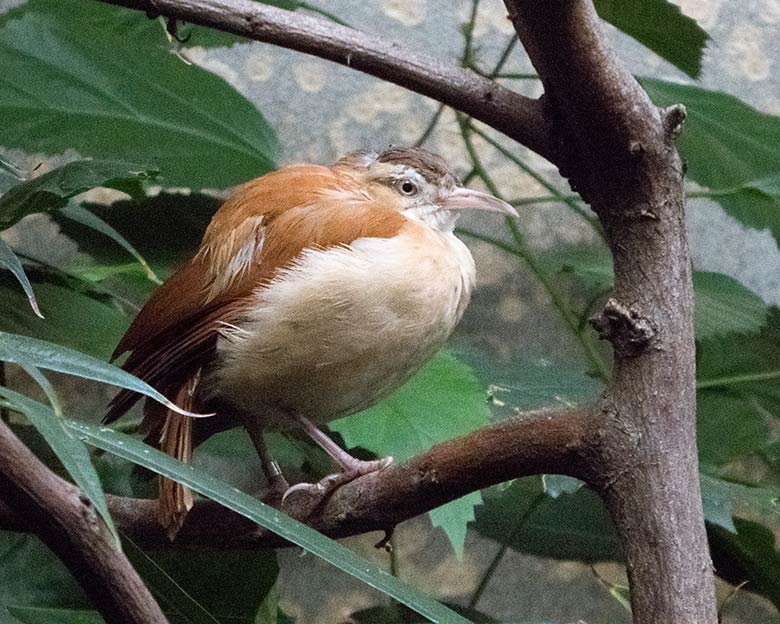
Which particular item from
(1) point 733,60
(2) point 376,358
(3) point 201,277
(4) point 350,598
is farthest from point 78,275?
(1) point 733,60

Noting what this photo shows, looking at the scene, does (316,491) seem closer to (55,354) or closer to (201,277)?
(201,277)

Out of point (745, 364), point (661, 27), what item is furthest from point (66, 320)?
point (745, 364)

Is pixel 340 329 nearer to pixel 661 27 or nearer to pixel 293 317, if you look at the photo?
pixel 293 317

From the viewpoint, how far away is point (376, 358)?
100 cm

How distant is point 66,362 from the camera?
534 millimetres

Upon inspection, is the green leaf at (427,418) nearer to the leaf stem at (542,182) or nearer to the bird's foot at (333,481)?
the bird's foot at (333,481)

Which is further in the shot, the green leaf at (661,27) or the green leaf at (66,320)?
the green leaf at (661,27)

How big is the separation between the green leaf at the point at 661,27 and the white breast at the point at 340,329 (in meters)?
0.50

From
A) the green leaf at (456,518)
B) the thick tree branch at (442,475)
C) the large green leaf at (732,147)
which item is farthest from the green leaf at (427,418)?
the large green leaf at (732,147)

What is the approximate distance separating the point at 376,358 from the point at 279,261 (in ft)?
0.41

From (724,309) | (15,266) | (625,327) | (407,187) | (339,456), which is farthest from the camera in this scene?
(724,309)

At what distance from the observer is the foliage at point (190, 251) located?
1.11 meters

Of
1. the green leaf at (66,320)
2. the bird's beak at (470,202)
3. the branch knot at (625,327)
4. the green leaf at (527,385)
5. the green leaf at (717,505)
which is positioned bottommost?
the green leaf at (66,320)

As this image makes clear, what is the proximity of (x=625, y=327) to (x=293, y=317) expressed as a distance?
33 cm
